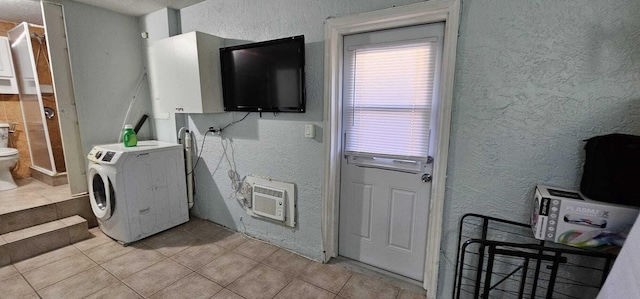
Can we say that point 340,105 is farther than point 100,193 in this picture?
No

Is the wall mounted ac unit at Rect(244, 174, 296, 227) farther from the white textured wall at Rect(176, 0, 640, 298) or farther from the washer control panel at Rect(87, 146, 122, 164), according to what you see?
the washer control panel at Rect(87, 146, 122, 164)

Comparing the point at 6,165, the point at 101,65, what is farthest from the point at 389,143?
the point at 6,165

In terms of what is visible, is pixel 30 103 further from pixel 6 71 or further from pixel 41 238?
pixel 41 238

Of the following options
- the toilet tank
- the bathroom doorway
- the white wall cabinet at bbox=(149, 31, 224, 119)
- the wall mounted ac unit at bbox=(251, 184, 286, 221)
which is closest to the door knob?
the wall mounted ac unit at bbox=(251, 184, 286, 221)

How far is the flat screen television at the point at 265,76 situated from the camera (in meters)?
2.06

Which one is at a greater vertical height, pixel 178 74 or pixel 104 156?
pixel 178 74

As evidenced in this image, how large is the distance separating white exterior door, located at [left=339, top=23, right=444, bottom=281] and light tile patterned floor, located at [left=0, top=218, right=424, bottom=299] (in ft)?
0.99

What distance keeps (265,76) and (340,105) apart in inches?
27.2

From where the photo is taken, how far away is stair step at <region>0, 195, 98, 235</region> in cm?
240

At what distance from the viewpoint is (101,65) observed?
2.85 meters

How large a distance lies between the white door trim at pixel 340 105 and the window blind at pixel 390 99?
10 centimetres

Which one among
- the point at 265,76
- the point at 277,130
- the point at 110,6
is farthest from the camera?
the point at 110,6

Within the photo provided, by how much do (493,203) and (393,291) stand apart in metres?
0.94

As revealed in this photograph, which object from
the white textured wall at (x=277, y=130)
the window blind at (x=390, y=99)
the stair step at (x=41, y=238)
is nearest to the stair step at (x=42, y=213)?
the stair step at (x=41, y=238)
